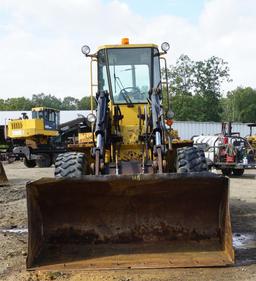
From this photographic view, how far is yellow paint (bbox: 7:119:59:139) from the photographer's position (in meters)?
24.6

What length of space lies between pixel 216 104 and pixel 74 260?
5652 cm

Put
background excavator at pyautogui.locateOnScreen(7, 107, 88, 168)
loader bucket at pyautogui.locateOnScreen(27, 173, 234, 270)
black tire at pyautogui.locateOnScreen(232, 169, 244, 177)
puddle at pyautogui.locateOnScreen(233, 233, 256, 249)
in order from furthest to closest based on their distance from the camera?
background excavator at pyautogui.locateOnScreen(7, 107, 88, 168) → black tire at pyautogui.locateOnScreen(232, 169, 244, 177) → puddle at pyautogui.locateOnScreen(233, 233, 256, 249) → loader bucket at pyautogui.locateOnScreen(27, 173, 234, 270)

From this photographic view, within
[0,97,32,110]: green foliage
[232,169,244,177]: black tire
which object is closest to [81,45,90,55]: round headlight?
[232,169,244,177]: black tire

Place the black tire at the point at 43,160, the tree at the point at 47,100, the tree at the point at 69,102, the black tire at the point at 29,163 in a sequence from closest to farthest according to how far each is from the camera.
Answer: the black tire at the point at 43,160 < the black tire at the point at 29,163 < the tree at the point at 47,100 < the tree at the point at 69,102

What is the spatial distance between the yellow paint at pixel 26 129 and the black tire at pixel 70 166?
1794cm

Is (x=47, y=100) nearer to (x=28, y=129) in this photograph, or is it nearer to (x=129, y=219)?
(x=28, y=129)

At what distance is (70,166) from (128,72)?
211cm

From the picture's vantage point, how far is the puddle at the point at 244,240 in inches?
248

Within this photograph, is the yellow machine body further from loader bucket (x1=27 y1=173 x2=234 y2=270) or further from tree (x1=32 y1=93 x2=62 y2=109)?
tree (x1=32 y1=93 x2=62 y2=109)

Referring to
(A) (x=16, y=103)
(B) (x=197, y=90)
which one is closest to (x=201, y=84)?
(B) (x=197, y=90)

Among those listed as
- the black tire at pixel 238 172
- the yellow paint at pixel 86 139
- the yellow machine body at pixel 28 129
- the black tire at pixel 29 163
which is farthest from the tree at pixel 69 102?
the yellow paint at pixel 86 139

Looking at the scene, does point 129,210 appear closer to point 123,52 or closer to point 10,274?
point 10,274

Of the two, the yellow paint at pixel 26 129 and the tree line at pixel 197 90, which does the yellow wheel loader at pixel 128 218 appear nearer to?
the yellow paint at pixel 26 129

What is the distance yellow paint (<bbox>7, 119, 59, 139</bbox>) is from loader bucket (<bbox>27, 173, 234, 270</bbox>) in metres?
19.0
